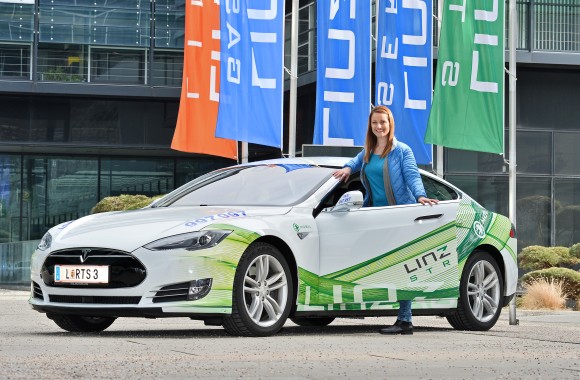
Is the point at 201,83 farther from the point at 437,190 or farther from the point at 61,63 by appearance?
the point at 61,63

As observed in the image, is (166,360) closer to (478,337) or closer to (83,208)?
(478,337)

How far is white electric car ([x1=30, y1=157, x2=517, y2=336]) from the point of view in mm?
9961

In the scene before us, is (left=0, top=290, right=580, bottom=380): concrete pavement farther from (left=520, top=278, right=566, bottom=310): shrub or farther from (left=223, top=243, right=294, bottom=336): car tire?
(left=520, top=278, right=566, bottom=310): shrub

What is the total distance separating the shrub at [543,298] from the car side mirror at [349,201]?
9.41 metres

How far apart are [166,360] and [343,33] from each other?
14130mm

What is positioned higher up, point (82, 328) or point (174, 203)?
point (174, 203)

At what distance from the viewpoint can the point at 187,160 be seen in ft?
122

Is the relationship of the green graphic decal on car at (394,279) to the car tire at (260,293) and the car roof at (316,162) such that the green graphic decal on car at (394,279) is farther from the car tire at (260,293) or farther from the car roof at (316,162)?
the car roof at (316,162)

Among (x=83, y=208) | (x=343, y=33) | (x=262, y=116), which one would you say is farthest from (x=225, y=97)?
(x=83, y=208)

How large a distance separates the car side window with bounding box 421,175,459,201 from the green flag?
227 inches

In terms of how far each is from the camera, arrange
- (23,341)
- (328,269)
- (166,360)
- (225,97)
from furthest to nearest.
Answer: (225,97) → (328,269) → (23,341) → (166,360)

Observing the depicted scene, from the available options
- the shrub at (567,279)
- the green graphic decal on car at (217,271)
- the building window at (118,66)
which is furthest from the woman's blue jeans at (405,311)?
the building window at (118,66)

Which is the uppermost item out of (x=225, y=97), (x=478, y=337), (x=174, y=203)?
(x=225, y=97)

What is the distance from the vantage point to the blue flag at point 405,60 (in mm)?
22094
